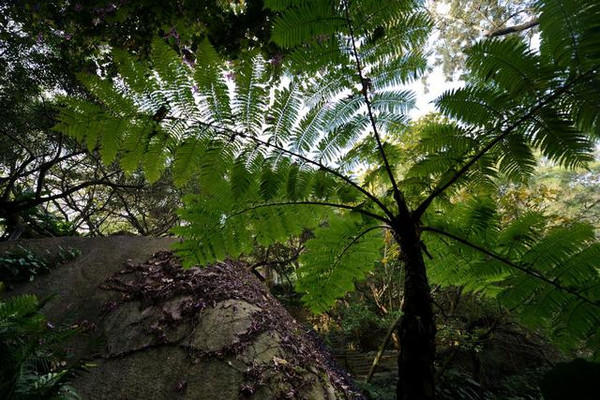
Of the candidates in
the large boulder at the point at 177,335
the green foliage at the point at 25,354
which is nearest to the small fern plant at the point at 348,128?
the green foliage at the point at 25,354

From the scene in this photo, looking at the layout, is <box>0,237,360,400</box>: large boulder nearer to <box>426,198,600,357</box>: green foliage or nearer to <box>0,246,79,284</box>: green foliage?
<box>0,246,79,284</box>: green foliage

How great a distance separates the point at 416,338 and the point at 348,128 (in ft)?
3.18

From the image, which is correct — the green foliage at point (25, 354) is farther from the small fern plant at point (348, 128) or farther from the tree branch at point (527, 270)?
the tree branch at point (527, 270)

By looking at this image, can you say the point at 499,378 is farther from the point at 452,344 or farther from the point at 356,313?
the point at 356,313

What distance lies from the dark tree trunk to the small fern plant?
0.01 meters

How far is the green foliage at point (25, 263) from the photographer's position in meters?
4.32

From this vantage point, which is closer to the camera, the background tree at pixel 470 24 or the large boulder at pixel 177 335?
the large boulder at pixel 177 335

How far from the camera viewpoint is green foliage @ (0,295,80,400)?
1.39 metres

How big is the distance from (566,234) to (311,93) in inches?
55.0

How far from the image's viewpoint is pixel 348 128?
139 centimetres

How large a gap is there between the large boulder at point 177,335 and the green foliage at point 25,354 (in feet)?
0.85

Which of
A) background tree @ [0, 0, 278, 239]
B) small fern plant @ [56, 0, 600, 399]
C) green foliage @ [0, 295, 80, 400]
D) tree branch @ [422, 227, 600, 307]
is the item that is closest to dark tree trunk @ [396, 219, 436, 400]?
small fern plant @ [56, 0, 600, 399]

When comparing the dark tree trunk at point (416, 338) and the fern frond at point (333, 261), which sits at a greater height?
the fern frond at point (333, 261)

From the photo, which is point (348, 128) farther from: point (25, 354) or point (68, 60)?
point (68, 60)
